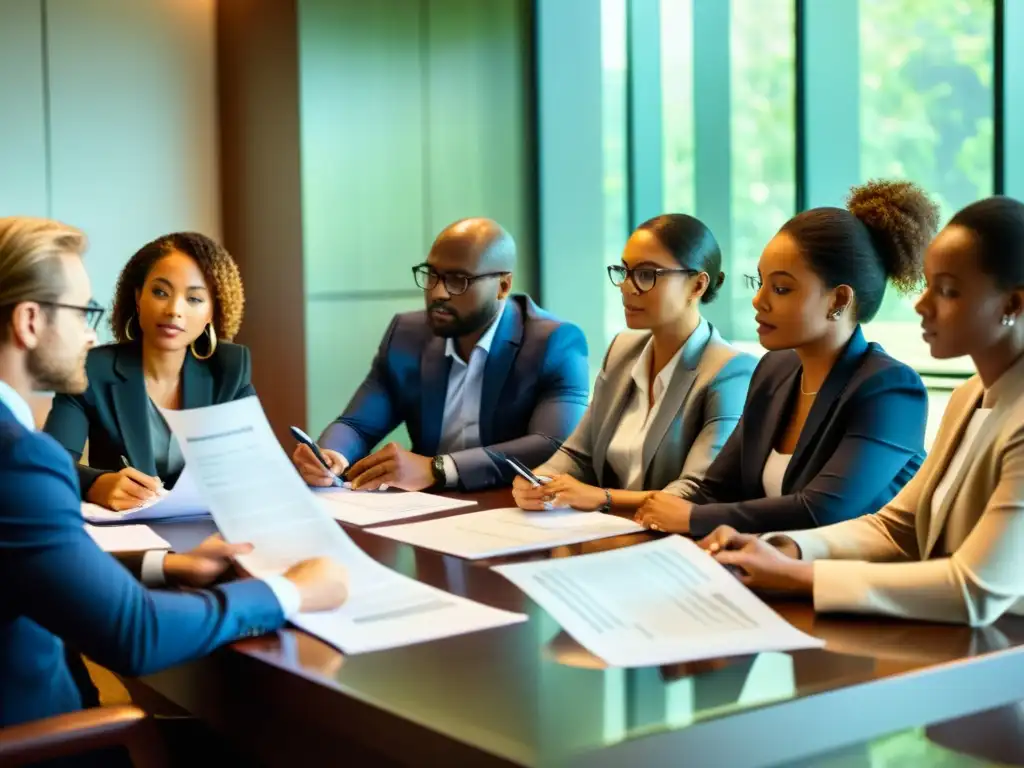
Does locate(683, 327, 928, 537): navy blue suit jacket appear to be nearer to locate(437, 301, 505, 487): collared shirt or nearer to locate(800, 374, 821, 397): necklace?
locate(800, 374, 821, 397): necklace

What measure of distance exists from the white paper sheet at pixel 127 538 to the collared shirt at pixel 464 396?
124 cm

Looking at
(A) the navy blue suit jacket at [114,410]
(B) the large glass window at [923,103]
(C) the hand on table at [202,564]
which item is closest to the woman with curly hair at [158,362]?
(A) the navy blue suit jacket at [114,410]

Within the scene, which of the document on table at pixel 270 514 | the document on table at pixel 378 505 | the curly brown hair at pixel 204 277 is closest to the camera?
the document on table at pixel 270 514

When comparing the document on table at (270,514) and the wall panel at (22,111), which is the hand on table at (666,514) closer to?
the document on table at (270,514)

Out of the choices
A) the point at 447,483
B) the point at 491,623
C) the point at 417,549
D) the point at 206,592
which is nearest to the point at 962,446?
the point at 491,623

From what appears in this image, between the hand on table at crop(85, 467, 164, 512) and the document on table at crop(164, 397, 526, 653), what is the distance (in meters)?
0.87

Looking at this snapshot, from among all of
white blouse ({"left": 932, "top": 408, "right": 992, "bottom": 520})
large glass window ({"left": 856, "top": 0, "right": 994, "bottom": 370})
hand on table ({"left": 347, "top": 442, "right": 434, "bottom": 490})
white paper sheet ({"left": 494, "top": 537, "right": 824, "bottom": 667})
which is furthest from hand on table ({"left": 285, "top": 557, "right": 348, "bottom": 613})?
large glass window ({"left": 856, "top": 0, "right": 994, "bottom": 370})

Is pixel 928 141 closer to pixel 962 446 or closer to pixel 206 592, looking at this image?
pixel 962 446

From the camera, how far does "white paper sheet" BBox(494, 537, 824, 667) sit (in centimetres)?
174

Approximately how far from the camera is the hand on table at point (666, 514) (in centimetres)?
255

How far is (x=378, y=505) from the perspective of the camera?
9.77 ft

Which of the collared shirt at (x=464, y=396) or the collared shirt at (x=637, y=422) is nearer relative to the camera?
the collared shirt at (x=637, y=422)

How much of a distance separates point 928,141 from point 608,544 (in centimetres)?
418

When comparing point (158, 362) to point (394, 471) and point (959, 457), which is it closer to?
point (394, 471)
